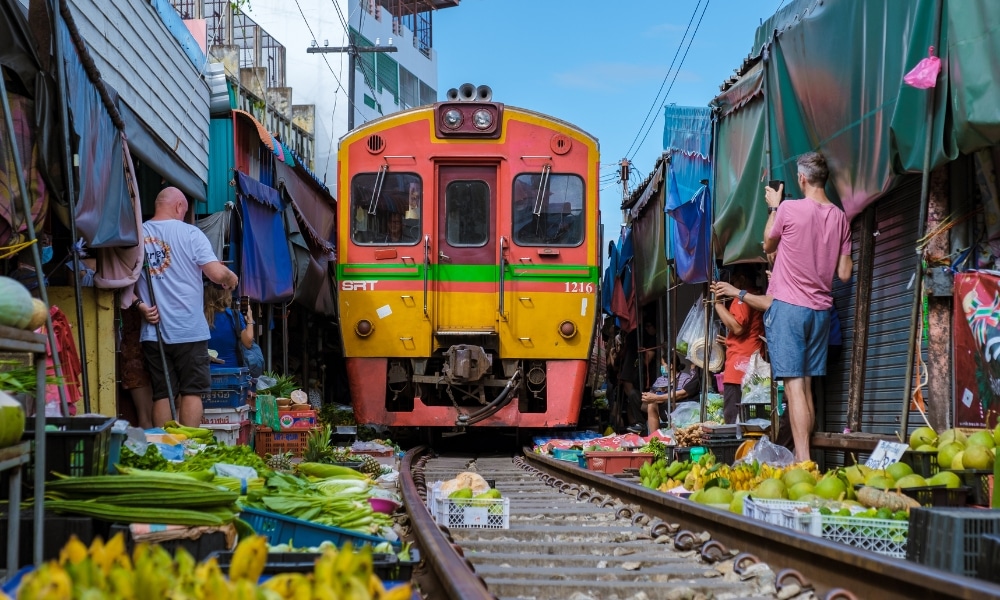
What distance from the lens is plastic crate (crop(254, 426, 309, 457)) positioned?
973 centimetres

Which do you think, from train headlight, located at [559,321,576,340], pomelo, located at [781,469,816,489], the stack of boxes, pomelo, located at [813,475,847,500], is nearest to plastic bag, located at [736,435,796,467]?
Result: pomelo, located at [781,469,816,489]

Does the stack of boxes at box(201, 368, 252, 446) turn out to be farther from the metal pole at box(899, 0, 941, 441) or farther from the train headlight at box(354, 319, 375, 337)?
the metal pole at box(899, 0, 941, 441)

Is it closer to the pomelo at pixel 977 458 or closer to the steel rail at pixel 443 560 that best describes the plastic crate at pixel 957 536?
the pomelo at pixel 977 458

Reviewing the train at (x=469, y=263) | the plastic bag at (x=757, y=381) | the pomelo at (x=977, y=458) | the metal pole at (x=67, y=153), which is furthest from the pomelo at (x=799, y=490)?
the train at (x=469, y=263)

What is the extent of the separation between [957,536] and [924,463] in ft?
6.67

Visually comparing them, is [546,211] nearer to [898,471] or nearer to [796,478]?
[796,478]

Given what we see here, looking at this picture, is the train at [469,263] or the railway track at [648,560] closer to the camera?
the railway track at [648,560]

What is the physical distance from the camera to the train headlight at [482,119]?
11.7m

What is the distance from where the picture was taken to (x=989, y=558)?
3.29 meters

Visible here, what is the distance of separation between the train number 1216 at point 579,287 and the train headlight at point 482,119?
6.11ft

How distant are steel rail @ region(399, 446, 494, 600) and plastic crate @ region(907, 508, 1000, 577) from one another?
1.41 meters

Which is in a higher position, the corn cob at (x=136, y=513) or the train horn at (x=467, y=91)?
the train horn at (x=467, y=91)

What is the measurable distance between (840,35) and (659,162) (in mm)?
6496

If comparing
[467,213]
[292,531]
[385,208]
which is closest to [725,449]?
[292,531]
